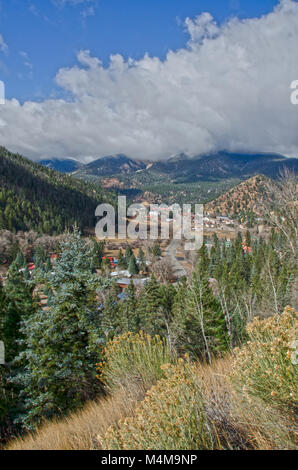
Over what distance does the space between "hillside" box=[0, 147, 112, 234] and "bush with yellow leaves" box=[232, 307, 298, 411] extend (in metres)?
97.9

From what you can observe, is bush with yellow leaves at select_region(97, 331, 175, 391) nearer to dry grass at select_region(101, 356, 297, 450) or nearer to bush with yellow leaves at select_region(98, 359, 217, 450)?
dry grass at select_region(101, 356, 297, 450)

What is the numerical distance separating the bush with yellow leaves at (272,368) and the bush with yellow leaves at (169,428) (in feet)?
1.44

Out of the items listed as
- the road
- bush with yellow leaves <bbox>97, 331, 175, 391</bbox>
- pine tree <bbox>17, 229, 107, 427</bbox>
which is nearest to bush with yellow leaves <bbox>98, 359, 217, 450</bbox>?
bush with yellow leaves <bbox>97, 331, 175, 391</bbox>

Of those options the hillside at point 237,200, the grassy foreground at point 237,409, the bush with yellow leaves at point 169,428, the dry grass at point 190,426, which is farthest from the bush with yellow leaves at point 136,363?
the hillside at point 237,200

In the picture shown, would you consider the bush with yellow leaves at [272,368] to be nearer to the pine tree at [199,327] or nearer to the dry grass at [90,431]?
the dry grass at [90,431]

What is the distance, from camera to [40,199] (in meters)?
126

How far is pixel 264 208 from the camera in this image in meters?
11.1

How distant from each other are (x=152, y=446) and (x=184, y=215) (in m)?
147

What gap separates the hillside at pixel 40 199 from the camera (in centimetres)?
10156

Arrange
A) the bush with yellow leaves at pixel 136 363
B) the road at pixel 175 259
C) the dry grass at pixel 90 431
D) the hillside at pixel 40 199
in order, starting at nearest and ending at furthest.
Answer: the dry grass at pixel 90 431, the bush with yellow leaves at pixel 136 363, the road at pixel 175 259, the hillside at pixel 40 199

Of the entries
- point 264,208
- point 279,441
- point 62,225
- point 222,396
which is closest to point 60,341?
point 222,396

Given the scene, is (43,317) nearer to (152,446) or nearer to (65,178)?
(152,446)

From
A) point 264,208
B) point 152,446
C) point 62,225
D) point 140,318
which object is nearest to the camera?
point 152,446

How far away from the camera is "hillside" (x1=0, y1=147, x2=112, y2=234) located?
102m
